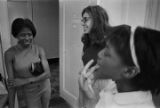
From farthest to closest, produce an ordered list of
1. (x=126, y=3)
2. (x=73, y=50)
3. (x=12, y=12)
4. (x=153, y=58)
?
(x=12, y=12), (x=73, y=50), (x=126, y=3), (x=153, y=58)

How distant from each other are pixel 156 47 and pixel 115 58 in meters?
0.15

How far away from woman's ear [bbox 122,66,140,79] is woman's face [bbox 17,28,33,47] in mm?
1028

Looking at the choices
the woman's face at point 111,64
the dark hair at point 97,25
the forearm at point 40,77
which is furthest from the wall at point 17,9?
the woman's face at point 111,64

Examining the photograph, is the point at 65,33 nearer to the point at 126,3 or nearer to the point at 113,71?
the point at 126,3

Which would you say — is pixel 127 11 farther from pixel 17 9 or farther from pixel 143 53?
pixel 17 9

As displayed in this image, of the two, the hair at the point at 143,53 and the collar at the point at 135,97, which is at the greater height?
the hair at the point at 143,53

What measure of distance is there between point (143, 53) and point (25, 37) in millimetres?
1098

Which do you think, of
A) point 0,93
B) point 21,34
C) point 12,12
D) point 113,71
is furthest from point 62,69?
point 113,71

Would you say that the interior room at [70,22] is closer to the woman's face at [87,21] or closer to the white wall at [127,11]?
the white wall at [127,11]

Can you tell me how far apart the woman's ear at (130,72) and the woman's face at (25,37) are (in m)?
1.03

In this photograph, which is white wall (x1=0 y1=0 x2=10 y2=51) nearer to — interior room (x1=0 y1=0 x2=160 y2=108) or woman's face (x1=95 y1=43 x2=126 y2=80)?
interior room (x1=0 y1=0 x2=160 y2=108)

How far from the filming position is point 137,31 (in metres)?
0.57

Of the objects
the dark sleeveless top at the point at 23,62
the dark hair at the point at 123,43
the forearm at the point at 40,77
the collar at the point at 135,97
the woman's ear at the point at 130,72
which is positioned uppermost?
the dark hair at the point at 123,43

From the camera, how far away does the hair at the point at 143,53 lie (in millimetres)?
526
